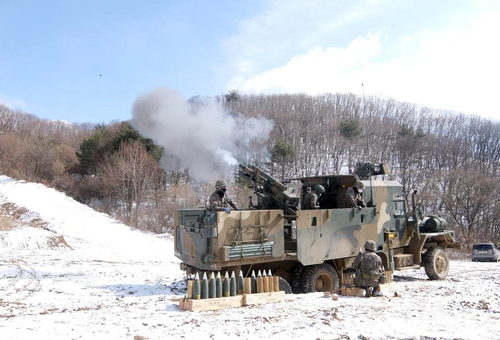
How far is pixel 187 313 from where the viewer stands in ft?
26.8

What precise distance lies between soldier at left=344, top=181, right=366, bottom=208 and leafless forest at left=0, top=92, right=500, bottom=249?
1026 cm

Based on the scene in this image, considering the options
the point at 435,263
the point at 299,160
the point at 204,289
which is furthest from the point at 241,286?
the point at 299,160

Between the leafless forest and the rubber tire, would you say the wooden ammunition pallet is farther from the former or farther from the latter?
the leafless forest

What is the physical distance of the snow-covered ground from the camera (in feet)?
22.6

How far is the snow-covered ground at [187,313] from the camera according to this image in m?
6.90

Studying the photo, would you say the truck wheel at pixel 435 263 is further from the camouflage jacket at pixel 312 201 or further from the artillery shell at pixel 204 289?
the artillery shell at pixel 204 289

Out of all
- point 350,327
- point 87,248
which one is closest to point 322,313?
point 350,327

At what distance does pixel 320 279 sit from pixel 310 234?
135 cm

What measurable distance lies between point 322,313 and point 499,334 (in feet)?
9.03

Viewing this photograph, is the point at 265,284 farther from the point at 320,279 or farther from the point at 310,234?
the point at 320,279

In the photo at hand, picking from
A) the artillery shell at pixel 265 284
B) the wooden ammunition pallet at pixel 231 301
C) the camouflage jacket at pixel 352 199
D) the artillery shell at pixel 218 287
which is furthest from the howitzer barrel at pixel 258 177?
the artillery shell at pixel 218 287

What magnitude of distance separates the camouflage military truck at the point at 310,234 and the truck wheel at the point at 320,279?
2cm

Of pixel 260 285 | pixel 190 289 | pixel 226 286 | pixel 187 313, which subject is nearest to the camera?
pixel 187 313

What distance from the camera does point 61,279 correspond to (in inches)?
504
